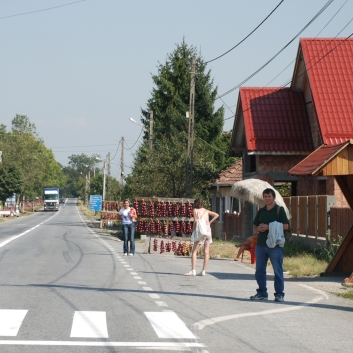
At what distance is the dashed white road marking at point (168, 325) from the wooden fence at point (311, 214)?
13.3 metres

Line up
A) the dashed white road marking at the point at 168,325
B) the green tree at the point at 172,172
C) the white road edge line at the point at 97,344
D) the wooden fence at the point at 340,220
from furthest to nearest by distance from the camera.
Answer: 1. the green tree at the point at 172,172
2. the wooden fence at the point at 340,220
3. the dashed white road marking at the point at 168,325
4. the white road edge line at the point at 97,344

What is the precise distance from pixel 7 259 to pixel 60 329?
43.5 feet

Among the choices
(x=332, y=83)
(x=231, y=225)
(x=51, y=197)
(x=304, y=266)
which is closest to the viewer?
Result: (x=304, y=266)

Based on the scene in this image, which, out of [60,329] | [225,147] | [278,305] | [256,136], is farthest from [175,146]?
[60,329]

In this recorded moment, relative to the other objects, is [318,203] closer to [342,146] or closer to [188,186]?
[342,146]

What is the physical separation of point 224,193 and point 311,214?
19.6 m

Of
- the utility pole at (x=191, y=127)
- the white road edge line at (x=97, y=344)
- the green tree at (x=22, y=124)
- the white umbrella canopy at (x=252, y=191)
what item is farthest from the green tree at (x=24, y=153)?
the white road edge line at (x=97, y=344)

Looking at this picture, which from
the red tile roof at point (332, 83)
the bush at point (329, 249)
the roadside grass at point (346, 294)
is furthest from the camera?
the red tile roof at point (332, 83)

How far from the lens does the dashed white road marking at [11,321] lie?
378 inches

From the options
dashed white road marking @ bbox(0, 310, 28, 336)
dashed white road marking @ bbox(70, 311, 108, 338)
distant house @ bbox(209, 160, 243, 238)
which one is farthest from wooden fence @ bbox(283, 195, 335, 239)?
distant house @ bbox(209, 160, 243, 238)

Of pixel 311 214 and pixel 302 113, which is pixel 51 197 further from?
pixel 311 214

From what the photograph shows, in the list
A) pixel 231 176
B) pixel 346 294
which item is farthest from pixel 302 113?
pixel 346 294

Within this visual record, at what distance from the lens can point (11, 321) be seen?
409 inches

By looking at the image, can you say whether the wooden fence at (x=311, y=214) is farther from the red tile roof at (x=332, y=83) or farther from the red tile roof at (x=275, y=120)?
the red tile roof at (x=275, y=120)
